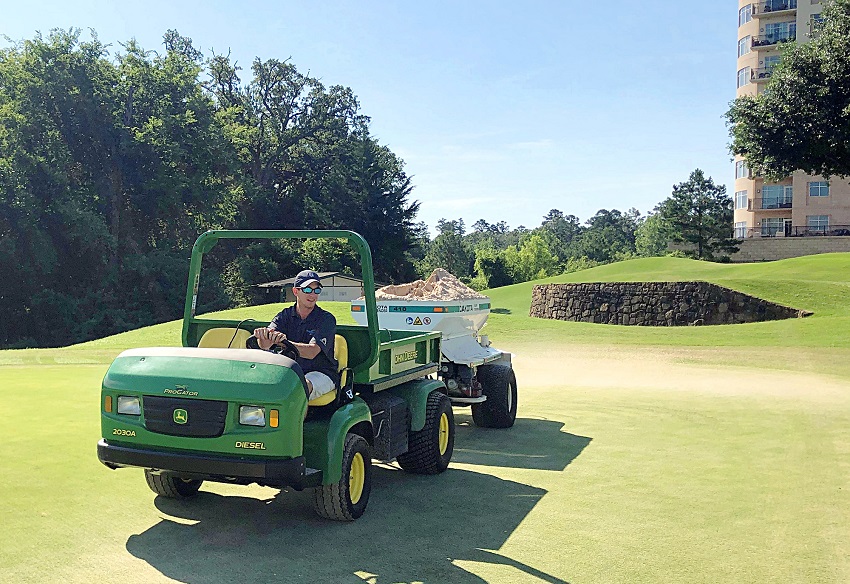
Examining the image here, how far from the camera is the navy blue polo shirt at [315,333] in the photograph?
6.34 m

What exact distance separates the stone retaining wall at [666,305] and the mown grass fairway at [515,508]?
21092mm

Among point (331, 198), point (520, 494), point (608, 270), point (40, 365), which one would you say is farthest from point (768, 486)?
point (331, 198)

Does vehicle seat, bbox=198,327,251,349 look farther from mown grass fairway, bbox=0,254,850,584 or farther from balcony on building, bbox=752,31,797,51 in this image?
balcony on building, bbox=752,31,797,51

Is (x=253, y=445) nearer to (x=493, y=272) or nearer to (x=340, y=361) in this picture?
(x=340, y=361)

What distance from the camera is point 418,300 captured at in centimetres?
1058

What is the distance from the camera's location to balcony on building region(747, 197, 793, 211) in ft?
234

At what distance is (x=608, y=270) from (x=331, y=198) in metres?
22.0

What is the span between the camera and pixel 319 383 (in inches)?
241

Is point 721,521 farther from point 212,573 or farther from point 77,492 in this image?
point 77,492

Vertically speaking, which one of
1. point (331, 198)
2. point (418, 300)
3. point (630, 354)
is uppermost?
point (331, 198)

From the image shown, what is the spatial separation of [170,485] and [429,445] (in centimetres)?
238

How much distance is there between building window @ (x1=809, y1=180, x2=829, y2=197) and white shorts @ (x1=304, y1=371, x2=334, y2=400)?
233 feet

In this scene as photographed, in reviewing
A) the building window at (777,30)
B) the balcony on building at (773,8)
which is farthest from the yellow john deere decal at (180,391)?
the balcony on building at (773,8)

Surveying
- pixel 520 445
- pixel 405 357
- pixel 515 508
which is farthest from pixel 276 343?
pixel 520 445
